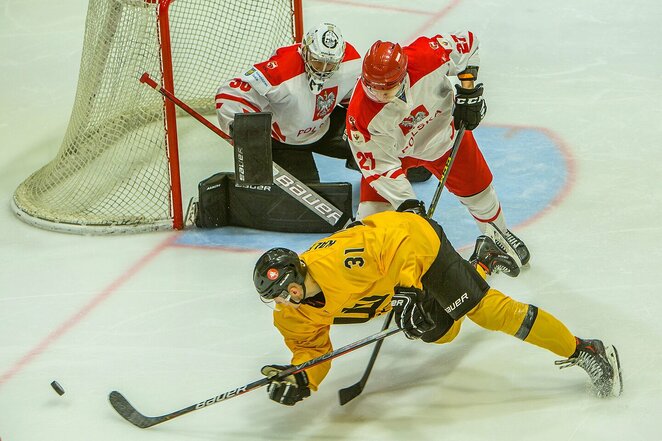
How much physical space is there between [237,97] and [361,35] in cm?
240

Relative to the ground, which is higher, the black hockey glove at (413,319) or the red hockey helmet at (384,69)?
the red hockey helmet at (384,69)

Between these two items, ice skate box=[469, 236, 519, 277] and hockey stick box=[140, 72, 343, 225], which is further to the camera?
hockey stick box=[140, 72, 343, 225]

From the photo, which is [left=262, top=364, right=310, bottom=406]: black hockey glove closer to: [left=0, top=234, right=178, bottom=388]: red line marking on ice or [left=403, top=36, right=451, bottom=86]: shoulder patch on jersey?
[left=0, top=234, right=178, bottom=388]: red line marking on ice

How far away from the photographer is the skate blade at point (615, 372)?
3.55 m

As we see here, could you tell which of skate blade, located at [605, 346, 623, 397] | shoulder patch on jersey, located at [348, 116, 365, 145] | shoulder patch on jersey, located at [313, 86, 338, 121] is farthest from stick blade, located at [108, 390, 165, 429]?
shoulder patch on jersey, located at [313, 86, 338, 121]

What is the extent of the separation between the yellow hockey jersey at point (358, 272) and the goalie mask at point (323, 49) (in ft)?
4.47

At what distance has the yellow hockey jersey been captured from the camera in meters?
3.23

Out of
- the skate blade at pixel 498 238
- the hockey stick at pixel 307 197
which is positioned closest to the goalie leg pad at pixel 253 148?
the hockey stick at pixel 307 197

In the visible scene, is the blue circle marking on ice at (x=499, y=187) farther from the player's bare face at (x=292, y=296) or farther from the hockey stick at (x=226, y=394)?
the player's bare face at (x=292, y=296)

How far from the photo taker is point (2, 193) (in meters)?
5.34

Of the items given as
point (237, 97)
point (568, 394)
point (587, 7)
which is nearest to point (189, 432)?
point (568, 394)

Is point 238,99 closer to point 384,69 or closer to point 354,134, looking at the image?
point 354,134

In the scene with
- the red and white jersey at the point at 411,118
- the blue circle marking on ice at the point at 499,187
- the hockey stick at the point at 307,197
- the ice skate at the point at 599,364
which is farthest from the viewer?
the blue circle marking on ice at the point at 499,187

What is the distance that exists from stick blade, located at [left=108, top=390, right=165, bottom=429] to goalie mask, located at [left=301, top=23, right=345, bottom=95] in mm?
→ 1747
